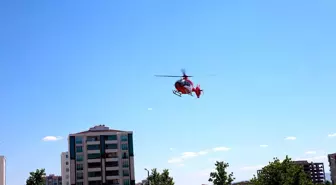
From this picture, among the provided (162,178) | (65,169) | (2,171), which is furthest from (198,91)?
(65,169)

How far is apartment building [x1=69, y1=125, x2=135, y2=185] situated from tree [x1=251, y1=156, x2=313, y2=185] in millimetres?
54139

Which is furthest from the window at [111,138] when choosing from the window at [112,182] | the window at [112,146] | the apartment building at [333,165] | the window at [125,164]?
the apartment building at [333,165]

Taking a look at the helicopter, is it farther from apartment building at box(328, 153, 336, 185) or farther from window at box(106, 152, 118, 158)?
apartment building at box(328, 153, 336, 185)

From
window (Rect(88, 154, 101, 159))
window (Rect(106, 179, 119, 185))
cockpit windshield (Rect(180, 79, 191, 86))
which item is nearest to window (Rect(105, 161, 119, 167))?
window (Rect(88, 154, 101, 159))

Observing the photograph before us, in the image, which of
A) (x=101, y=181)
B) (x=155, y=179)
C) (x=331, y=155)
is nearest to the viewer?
(x=155, y=179)

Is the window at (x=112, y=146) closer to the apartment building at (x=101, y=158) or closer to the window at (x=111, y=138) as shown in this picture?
the apartment building at (x=101, y=158)

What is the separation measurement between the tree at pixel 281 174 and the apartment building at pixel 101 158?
54139mm

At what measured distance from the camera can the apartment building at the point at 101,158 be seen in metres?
104

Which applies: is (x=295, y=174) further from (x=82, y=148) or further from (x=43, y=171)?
(x=82, y=148)

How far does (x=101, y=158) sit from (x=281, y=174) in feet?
195

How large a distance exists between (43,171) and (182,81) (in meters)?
39.9

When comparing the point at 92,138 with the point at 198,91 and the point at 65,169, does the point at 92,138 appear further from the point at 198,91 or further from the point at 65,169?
the point at 198,91

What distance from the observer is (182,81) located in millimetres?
44938

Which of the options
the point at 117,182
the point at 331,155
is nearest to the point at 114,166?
the point at 117,182
